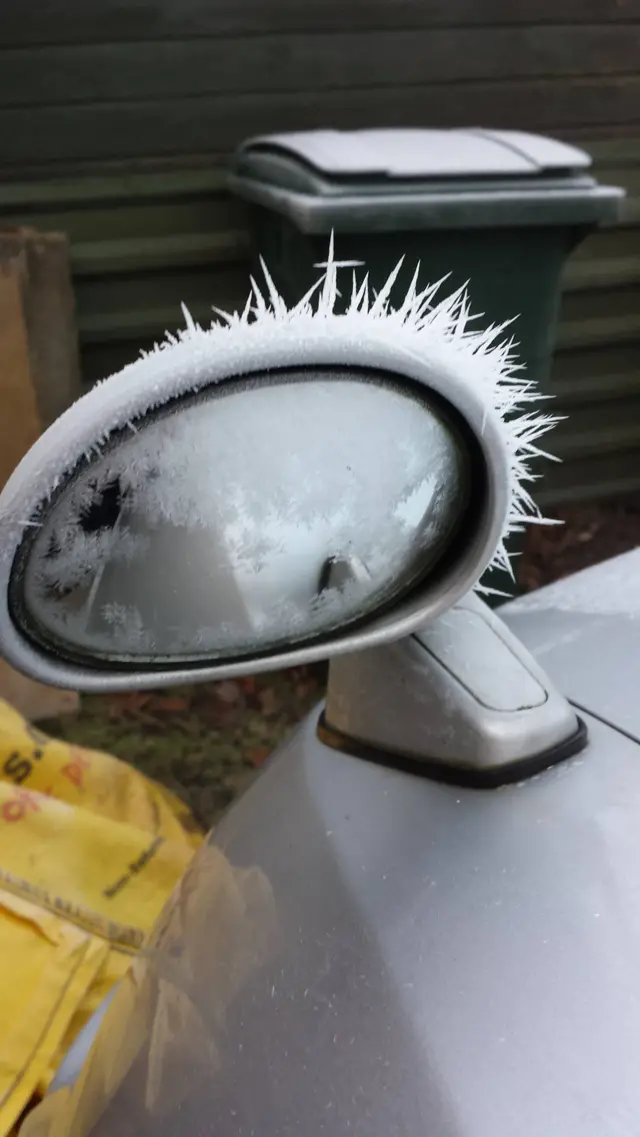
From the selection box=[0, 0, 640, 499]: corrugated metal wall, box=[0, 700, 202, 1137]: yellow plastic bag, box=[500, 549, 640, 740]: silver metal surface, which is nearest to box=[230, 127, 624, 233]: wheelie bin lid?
box=[0, 0, 640, 499]: corrugated metal wall

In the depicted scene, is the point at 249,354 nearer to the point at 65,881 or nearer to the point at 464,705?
the point at 464,705

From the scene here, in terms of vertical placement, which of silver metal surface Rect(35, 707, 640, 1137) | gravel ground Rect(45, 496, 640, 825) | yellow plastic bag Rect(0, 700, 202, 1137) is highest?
silver metal surface Rect(35, 707, 640, 1137)

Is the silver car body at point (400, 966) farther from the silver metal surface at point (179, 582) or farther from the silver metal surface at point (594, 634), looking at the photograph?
the silver metal surface at point (179, 582)

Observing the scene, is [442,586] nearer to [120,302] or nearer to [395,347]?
[395,347]

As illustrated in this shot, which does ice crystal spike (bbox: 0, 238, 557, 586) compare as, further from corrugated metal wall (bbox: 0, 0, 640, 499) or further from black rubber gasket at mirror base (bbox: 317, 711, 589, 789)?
corrugated metal wall (bbox: 0, 0, 640, 499)

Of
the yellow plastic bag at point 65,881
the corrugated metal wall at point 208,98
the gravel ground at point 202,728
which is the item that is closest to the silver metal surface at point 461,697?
the yellow plastic bag at point 65,881

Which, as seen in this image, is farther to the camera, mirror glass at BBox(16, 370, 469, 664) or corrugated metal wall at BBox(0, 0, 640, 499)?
corrugated metal wall at BBox(0, 0, 640, 499)

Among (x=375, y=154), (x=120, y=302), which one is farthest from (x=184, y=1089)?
(x=120, y=302)
